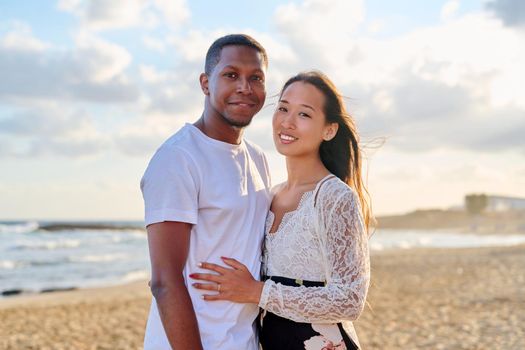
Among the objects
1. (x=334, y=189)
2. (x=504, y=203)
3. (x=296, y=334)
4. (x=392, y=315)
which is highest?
(x=504, y=203)

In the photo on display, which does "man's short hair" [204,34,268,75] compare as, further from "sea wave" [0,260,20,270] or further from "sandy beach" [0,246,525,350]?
"sea wave" [0,260,20,270]

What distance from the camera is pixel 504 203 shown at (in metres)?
74.6

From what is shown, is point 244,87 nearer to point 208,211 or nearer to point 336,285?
point 208,211

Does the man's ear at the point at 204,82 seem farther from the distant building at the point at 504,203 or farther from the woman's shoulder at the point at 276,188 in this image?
the distant building at the point at 504,203

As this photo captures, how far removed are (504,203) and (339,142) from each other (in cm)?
7676

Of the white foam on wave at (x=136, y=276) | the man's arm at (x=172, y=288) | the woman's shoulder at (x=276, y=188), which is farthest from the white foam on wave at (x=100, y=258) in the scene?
the man's arm at (x=172, y=288)

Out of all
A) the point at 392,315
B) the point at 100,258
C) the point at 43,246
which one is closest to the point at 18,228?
the point at 43,246

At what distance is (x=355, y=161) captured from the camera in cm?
327

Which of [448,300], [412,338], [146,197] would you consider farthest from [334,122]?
[448,300]

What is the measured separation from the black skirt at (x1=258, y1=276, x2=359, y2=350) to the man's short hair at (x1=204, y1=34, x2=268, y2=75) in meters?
1.04

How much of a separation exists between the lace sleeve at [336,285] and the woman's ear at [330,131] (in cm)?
41

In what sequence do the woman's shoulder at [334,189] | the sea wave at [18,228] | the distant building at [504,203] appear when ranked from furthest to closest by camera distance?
the distant building at [504,203]
the sea wave at [18,228]
the woman's shoulder at [334,189]

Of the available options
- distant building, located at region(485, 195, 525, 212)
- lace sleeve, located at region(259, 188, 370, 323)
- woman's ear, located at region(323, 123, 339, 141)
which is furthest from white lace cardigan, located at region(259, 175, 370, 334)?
distant building, located at region(485, 195, 525, 212)

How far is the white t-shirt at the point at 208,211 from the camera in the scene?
2.48 metres
